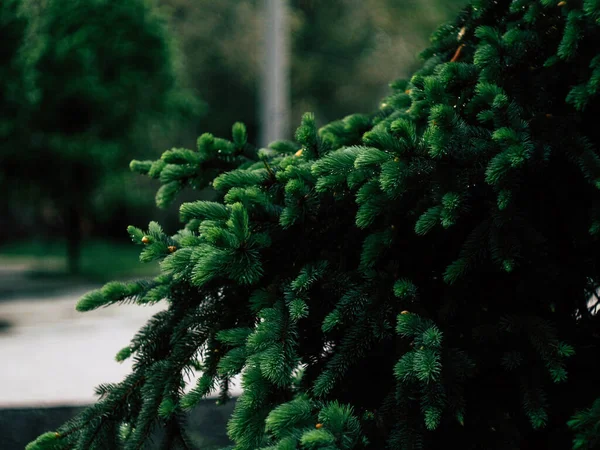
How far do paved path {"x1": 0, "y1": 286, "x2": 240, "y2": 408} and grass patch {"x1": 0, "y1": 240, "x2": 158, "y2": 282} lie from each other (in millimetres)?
3240

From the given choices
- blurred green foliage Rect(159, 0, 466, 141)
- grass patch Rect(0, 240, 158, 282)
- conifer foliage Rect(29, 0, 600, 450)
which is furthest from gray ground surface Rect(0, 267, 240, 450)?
blurred green foliage Rect(159, 0, 466, 141)

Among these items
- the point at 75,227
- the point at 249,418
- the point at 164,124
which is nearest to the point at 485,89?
the point at 249,418

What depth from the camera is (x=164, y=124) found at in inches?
466

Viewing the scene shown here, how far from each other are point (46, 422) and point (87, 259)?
15428mm

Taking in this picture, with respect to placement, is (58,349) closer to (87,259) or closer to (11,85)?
(11,85)

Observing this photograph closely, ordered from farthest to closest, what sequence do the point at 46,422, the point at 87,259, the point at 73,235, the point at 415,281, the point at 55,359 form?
the point at 87,259
the point at 73,235
the point at 55,359
the point at 46,422
the point at 415,281

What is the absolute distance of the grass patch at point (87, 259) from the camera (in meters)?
14.1

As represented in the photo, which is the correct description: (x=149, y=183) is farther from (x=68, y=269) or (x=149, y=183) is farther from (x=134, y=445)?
(x=134, y=445)

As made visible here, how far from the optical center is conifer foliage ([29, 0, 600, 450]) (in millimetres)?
1664

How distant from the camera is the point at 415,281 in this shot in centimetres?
191

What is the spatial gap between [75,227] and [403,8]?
13.8 meters

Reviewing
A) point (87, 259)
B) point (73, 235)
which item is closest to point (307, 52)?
point (87, 259)

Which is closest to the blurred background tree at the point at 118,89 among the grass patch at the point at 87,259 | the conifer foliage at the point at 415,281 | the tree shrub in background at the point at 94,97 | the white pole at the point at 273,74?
the tree shrub in background at the point at 94,97

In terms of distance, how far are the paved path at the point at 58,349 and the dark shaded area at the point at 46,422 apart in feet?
0.24
